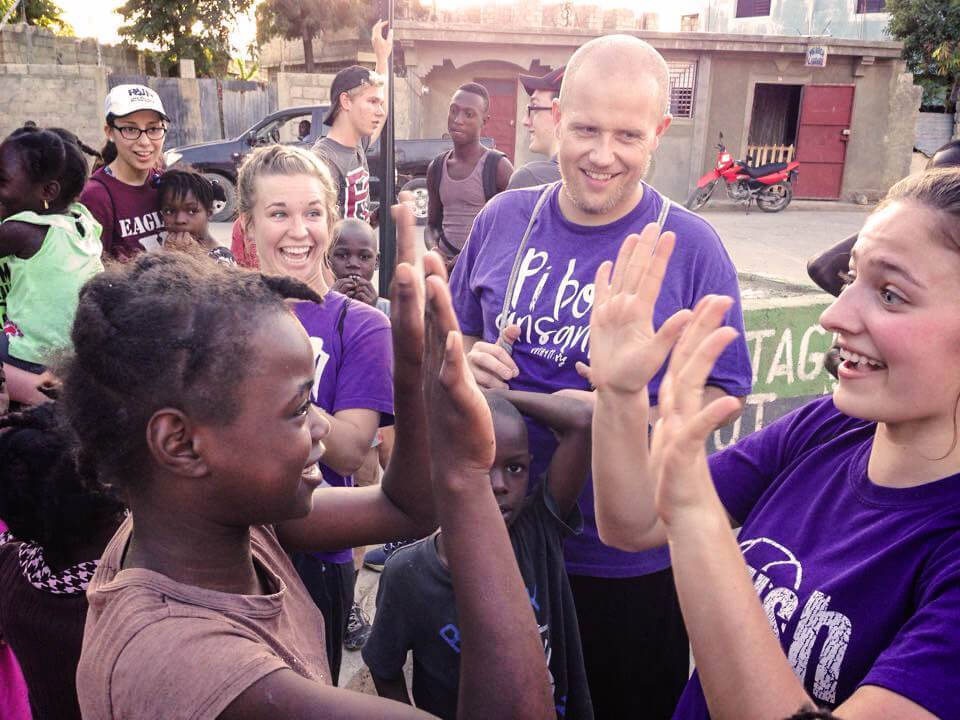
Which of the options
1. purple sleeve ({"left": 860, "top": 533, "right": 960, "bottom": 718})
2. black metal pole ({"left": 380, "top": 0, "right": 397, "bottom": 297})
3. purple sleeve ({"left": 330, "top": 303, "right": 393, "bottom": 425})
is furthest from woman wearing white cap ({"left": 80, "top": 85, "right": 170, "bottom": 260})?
purple sleeve ({"left": 860, "top": 533, "right": 960, "bottom": 718})

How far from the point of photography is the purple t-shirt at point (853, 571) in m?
1.05

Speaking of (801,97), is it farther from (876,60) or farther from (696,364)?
(696,364)

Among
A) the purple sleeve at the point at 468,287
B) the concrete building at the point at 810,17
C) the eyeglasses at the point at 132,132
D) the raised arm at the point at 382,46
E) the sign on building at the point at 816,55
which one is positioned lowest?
the purple sleeve at the point at 468,287

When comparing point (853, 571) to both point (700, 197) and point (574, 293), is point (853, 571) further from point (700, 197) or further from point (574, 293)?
point (700, 197)

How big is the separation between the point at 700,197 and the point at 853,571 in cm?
1716

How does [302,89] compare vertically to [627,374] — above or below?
above

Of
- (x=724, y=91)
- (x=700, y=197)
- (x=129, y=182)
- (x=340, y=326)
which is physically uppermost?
(x=724, y=91)

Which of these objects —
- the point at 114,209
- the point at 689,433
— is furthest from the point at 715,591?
the point at 114,209

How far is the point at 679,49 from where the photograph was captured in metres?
17.5

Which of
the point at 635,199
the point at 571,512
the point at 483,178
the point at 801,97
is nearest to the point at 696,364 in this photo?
the point at 571,512

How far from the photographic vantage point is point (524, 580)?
195 centimetres

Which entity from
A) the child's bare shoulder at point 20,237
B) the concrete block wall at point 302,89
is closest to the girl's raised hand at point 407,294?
the child's bare shoulder at point 20,237

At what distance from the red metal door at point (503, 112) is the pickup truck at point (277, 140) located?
214 inches

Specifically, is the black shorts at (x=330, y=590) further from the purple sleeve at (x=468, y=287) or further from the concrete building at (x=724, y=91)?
the concrete building at (x=724, y=91)
